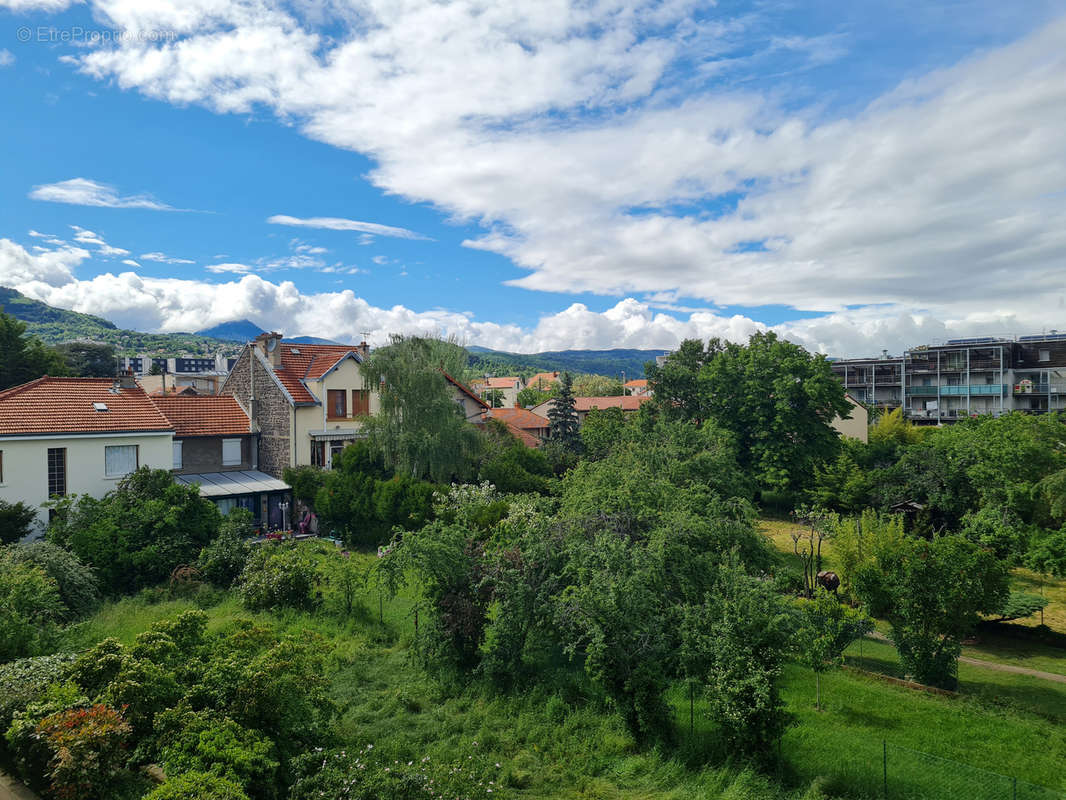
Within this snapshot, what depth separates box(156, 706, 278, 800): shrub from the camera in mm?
8281

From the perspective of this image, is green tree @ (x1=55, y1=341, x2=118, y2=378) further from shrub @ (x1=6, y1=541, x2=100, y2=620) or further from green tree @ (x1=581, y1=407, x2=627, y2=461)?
green tree @ (x1=581, y1=407, x2=627, y2=461)

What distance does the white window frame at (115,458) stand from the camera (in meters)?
26.1

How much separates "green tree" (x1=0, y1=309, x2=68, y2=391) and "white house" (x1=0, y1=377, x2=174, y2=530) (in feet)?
45.1

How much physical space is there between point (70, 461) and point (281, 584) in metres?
13.7

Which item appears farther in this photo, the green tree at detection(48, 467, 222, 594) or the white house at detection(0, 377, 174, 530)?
the white house at detection(0, 377, 174, 530)

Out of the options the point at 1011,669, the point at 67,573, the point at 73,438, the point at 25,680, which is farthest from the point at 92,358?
the point at 1011,669

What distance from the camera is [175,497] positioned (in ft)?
74.7

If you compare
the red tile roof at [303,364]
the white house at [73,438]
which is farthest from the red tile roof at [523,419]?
the white house at [73,438]

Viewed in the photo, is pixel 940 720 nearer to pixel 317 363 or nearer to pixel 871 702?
pixel 871 702

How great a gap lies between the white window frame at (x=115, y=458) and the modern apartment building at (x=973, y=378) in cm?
6443

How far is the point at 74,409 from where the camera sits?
1030 inches

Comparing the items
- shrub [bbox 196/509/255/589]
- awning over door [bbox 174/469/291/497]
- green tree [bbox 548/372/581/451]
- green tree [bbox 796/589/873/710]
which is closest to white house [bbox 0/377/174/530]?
awning over door [bbox 174/469/291/497]

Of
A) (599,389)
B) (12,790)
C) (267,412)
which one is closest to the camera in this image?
(12,790)

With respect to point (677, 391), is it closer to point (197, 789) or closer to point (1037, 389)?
point (197, 789)
